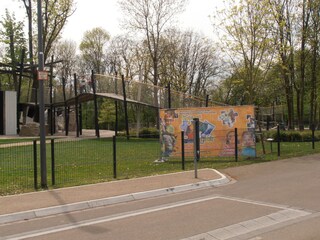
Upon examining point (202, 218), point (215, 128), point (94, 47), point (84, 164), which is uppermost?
point (94, 47)

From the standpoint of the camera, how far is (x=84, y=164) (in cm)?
1465

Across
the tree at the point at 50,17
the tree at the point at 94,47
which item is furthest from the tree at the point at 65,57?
the tree at the point at 50,17

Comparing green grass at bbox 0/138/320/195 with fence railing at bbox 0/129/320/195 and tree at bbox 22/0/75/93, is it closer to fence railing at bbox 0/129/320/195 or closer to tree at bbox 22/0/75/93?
fence railing at bbox 0/129/320/195

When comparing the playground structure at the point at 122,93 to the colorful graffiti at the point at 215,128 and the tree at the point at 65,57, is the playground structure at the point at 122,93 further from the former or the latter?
the tree at the point at 65,57

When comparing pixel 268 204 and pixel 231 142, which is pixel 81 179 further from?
pixel 231 142

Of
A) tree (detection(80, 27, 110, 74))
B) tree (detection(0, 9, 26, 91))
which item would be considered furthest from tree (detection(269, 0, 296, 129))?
tree (detection(80, 27, 110, 74))

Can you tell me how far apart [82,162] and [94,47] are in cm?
5557

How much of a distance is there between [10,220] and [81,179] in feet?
14.4

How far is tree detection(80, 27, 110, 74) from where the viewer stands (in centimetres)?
6762

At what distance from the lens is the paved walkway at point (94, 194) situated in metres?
8.16

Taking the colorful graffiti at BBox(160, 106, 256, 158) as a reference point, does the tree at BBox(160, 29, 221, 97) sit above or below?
above

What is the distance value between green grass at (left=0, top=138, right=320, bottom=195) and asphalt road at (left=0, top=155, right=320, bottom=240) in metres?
3.23

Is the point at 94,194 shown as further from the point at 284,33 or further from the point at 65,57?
the point at 65,57

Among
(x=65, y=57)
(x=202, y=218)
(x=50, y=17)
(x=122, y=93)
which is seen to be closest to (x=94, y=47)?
(x=65, y=57)
